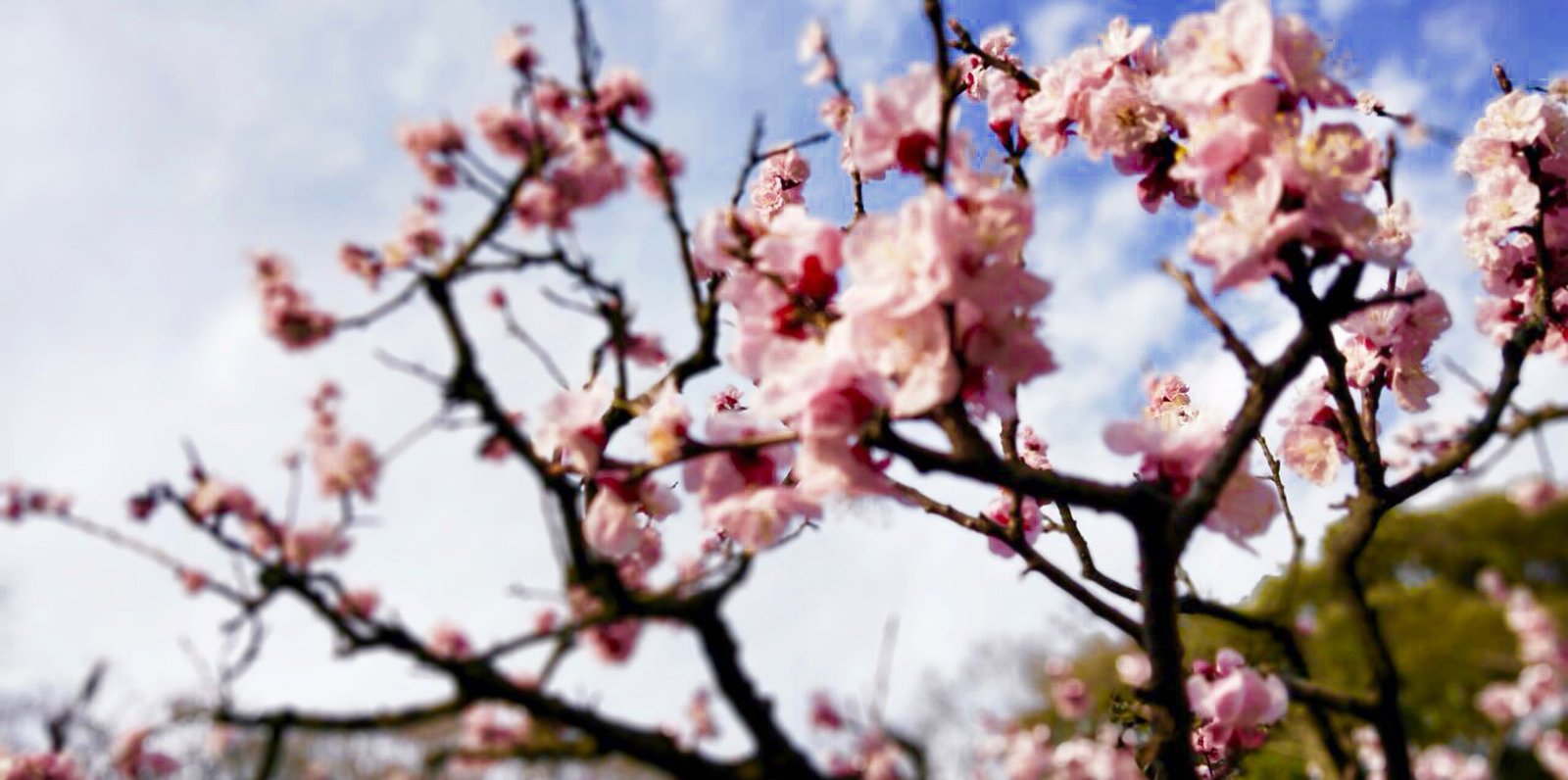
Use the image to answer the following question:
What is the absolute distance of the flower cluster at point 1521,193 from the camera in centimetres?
189

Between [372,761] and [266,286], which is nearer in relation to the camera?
[266,286]

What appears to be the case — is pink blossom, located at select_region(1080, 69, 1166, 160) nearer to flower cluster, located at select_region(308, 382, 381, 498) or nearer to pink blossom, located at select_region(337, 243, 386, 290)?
flower cluster, located at select_region(308, 382, 381, 498)

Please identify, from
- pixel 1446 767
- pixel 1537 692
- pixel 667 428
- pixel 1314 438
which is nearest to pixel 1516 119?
pixel 1314 438

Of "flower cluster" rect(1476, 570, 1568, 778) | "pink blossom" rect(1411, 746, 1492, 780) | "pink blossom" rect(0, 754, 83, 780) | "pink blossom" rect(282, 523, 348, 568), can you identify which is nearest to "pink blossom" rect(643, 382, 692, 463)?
"pink blossom" rect(282, 523, 348, 568)

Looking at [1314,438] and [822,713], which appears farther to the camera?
[822,713]

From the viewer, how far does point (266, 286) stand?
616 centimetres

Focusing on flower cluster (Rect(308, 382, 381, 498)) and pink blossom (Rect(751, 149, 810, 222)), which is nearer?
pink blossom (Rect(751, 149, 810, 222))

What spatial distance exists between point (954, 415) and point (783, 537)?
284 mm

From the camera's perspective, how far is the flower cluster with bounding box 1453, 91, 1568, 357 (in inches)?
74.4

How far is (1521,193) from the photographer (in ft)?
6.26

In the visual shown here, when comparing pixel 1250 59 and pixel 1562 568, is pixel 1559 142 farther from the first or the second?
pixel 1562 568

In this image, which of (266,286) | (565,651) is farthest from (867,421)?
(266,286)

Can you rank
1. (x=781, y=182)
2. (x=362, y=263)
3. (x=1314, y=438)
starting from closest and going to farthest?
(x=1314, y=438) < (x=781, y=182) < (x=362, y=263)

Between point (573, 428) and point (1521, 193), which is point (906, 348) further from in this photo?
point (1521, 193)
